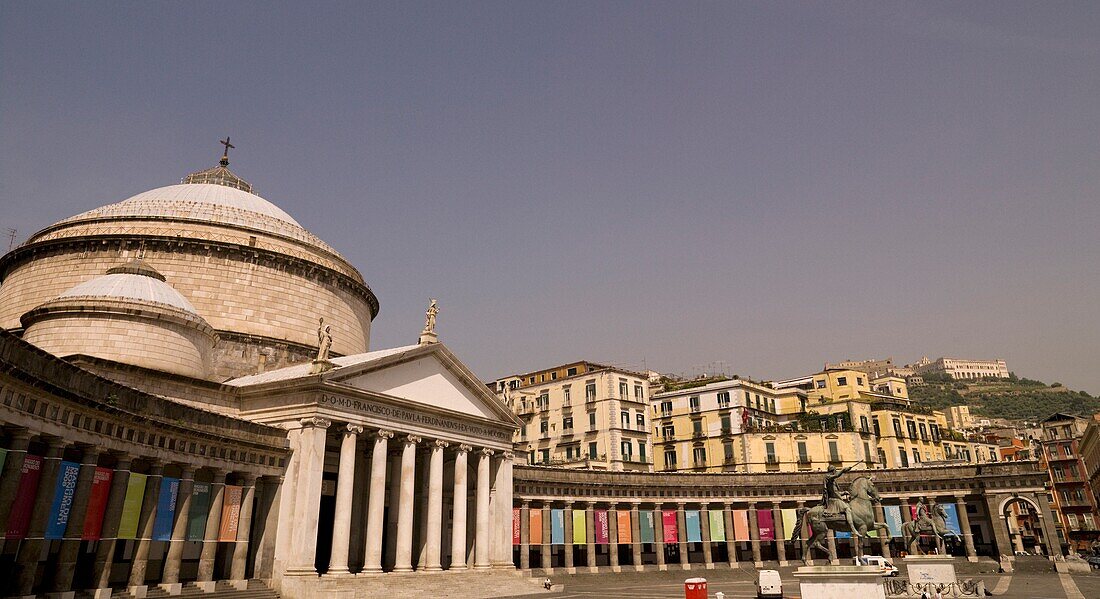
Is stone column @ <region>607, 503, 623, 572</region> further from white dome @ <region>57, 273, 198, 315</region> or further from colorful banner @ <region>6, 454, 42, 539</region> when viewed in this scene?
colorful banner @ <region>6, 454, 42, 539</region>

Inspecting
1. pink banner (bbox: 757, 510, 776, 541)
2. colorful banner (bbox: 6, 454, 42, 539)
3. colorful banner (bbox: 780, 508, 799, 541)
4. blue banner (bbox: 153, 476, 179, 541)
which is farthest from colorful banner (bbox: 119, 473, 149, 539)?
colorful banner (bbox: 780, 508, 799, 541)

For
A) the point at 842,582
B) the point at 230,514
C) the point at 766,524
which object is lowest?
the point at 842,582

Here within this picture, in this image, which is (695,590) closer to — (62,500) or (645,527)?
(62,500)

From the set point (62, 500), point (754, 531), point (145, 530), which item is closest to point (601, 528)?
point (754, 531)

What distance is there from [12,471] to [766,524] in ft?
169

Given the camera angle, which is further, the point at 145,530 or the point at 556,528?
the point at 556,528

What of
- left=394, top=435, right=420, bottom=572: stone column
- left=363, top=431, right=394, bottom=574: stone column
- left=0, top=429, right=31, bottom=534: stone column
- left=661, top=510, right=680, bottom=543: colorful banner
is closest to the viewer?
left=0, top=429, right=31, bottom=534: stone column

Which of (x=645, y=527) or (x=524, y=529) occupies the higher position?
(x=645, y=527)

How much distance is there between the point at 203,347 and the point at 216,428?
871 centimetres

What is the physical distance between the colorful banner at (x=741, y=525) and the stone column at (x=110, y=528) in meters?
45.0

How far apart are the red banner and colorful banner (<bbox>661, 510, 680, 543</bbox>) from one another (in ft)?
129

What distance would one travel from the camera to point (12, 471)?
2066 cm

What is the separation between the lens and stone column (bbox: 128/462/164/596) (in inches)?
1029

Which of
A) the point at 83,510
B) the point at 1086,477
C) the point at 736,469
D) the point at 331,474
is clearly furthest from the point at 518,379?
the point at 1086,477
